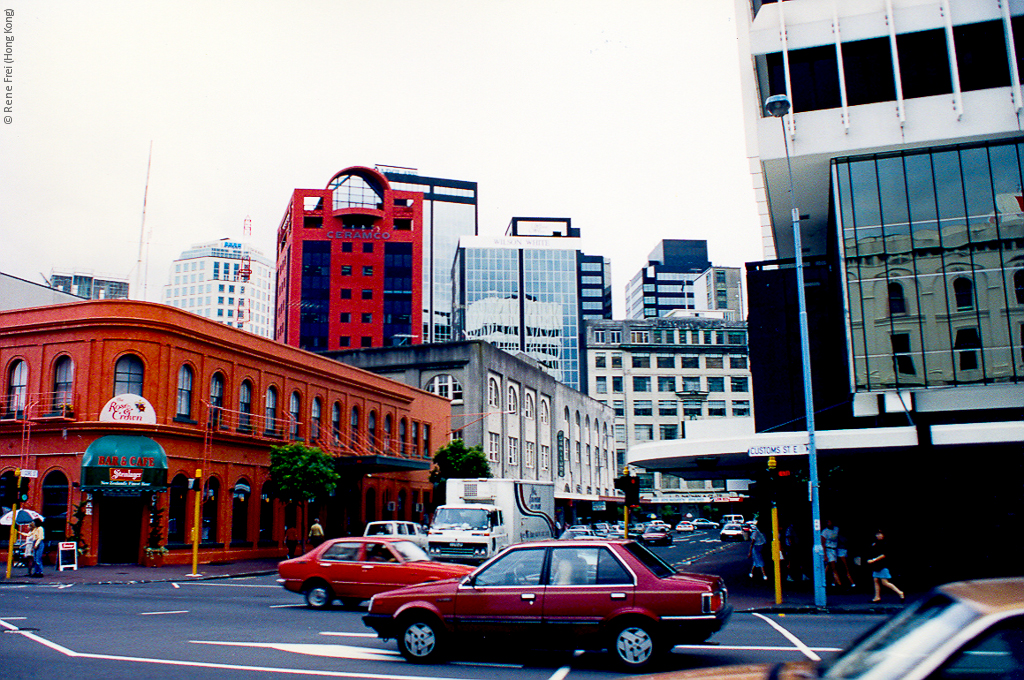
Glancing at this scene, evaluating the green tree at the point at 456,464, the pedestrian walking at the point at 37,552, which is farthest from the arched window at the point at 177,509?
the green tree at the point at 456,464

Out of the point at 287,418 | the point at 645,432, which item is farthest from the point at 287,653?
the point at 645,432

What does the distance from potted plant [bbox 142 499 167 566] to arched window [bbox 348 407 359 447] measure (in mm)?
14183

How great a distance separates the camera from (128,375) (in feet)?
105

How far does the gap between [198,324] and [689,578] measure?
91.4 ft

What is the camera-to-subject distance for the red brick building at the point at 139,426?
3084cm

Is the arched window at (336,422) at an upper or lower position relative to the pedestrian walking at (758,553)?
upper

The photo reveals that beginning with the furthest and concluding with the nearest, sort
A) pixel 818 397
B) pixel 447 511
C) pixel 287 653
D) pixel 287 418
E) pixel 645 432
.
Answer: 1. pixel 645 432
2. pixel 287 418
3. pixel 818 397
4. pixel 447 511
5. pixel 287 653

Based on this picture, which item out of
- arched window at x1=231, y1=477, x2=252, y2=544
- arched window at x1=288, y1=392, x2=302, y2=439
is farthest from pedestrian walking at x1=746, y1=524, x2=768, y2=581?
arched window at x1=288, y1=392, x2=302, y2=439

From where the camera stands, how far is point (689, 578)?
11.0 m

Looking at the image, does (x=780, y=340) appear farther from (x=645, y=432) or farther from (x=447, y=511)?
(x=645, y=432)

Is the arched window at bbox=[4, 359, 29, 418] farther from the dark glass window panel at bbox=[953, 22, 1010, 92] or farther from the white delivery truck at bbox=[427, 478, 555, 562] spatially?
the dark glass window panel at bbox=[953, 22, 1010, 92]

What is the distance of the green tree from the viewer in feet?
161

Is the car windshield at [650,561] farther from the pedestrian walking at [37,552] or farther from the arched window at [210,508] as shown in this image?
the arched window at [210,508]

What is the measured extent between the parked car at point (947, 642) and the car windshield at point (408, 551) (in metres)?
13.4
